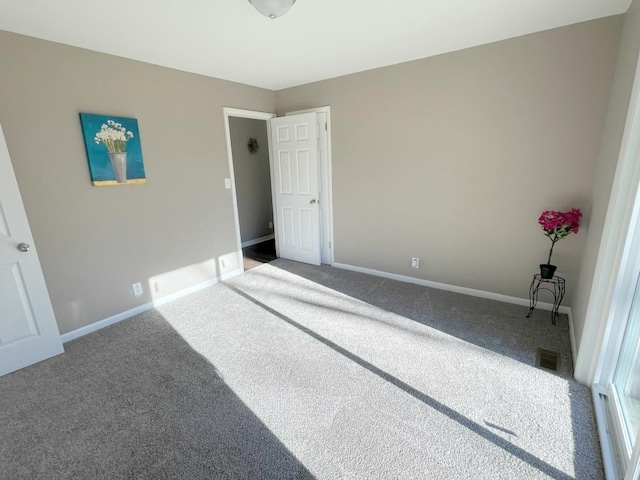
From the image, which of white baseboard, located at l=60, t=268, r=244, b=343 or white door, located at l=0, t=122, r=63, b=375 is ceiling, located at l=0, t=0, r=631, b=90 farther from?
white baseboard, located at l=60, t=268, r=244, b=343

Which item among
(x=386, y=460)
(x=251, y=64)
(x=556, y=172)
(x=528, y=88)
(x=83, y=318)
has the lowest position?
(x=386, y=460)

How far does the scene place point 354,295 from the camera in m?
3.29

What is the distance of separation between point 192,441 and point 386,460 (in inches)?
39.8

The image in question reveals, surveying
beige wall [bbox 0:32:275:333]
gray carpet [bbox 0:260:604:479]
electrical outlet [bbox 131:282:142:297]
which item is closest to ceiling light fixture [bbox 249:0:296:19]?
beige wall [bbox 0:32:275:333]

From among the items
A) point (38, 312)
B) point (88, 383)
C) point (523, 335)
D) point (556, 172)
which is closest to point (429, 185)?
point (556, 172)

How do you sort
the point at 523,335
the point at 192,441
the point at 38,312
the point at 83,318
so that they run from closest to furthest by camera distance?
the point at 192,441 < the point at 38,312 < the point at 523,335 < the point at 83,318

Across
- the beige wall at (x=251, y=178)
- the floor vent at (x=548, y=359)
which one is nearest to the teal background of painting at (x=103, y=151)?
the beige wall at (x=251, y=178)

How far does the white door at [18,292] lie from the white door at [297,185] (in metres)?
2.74

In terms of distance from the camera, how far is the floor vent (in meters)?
2.08

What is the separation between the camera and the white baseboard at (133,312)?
262 cm

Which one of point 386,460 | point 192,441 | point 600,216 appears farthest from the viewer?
point 600,216

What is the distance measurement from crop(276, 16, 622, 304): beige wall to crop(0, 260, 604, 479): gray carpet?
64 centimetres

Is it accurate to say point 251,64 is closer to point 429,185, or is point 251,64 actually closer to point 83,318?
point 429,185

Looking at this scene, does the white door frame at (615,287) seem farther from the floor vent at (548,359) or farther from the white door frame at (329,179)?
Answer: the white door frame at (329,179)
